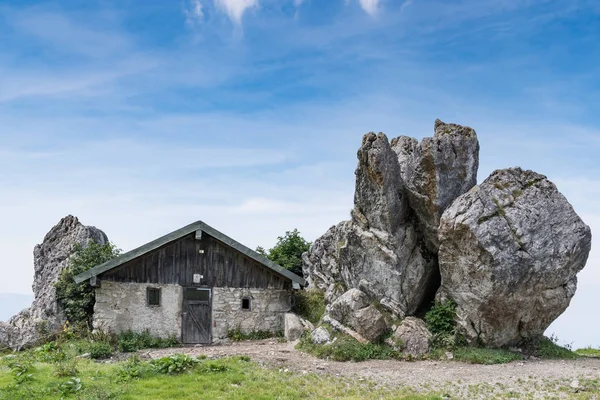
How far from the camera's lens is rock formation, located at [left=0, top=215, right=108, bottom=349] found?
26391 mm

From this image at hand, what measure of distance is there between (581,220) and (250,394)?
15.5 metres

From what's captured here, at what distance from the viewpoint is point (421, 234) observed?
83.9 feet

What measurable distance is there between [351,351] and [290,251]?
14.5 metres

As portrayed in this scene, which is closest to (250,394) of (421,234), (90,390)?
(90,390)

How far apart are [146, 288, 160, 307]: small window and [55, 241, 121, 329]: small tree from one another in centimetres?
282

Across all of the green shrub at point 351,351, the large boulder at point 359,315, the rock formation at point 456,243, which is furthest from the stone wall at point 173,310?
the green shrub at point 351,351

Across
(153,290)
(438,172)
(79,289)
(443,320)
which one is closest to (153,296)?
(153,290)

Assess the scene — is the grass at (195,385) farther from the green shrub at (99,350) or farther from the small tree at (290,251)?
the small tree at (290,251)

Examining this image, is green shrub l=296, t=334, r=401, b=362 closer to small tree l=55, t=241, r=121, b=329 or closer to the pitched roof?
the pitched roof

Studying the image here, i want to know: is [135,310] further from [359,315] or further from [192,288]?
[359,315]

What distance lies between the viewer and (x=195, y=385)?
1565 centimetres

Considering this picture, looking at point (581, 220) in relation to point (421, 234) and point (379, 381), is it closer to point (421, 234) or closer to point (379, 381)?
point (421, 234)

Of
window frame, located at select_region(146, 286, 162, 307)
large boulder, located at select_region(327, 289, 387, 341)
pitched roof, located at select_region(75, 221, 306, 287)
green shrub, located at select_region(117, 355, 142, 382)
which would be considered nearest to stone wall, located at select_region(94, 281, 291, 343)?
window frame, located at select_region(146, 286, 162, 307)

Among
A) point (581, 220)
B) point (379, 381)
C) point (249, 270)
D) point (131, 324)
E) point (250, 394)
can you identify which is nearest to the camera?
point (250, 394)
